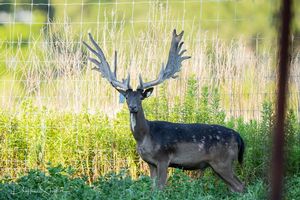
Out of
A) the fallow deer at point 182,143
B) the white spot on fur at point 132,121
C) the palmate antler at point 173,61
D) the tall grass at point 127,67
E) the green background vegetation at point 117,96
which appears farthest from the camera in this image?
the tall grass at point 127,67

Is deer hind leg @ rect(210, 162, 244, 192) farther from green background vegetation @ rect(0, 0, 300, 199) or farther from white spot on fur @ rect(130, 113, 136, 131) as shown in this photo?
white spot on fur @ rect(130, 113, 136, 131)

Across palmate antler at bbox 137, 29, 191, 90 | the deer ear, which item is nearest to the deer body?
the deer ear

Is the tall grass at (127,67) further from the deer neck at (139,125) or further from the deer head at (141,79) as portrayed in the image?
the deer neck at (139,125)

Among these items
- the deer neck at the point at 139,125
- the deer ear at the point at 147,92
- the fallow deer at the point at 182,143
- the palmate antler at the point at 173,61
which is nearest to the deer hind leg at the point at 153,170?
the fallow deer at the point at 182,143

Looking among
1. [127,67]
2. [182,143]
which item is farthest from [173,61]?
[127,67]

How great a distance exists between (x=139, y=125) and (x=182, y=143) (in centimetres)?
50

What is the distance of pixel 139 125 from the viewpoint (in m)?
8.32

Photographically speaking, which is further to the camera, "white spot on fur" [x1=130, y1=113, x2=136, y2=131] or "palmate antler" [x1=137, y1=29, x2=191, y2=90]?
"palmate antler" [x1=137, y1=29, x2=191, y2=90]

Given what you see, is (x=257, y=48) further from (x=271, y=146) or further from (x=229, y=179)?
(x=271, y=146)

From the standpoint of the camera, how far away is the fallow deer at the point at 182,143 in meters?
8.25

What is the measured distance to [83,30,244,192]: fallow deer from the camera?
8250 millimetres

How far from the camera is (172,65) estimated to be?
336 inches

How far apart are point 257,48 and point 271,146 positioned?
26.1 feet

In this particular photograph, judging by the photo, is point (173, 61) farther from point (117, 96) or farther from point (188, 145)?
point (117, 96)
